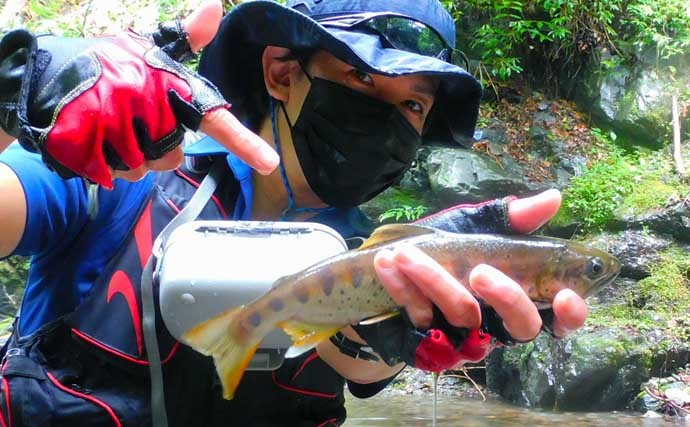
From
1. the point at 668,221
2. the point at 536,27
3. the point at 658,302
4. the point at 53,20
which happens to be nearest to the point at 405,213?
the point at 658,302

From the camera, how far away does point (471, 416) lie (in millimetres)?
6730

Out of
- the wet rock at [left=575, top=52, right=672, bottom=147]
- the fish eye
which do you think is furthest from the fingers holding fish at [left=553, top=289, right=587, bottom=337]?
the wet rock at [left=575, top=52, right=672, bottom=147]

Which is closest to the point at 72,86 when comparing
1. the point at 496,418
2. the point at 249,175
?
the point at 249,175

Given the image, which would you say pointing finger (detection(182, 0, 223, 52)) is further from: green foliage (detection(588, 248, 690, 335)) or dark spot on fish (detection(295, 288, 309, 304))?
green foliage (detection(588, 248, 690, 335))

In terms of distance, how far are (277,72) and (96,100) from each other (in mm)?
1317

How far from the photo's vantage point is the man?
54.1 inches

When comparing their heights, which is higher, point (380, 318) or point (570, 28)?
point (380, 318)

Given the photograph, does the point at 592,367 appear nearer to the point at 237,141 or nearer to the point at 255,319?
the point at 255,319

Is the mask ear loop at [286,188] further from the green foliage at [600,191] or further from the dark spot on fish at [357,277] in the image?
the green foliage at [600,191]

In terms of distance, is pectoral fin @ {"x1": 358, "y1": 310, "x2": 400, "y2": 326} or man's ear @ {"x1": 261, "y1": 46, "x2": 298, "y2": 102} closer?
pectoral fin @ {"x1": 358, "y1": 310, "x2": 400, "y2": 326}

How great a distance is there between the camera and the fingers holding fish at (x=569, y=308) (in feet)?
5.61

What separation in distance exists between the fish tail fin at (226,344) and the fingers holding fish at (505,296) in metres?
0.58

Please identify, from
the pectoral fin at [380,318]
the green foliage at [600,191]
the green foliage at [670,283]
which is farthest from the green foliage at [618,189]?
the pectoral fin at [380,318]

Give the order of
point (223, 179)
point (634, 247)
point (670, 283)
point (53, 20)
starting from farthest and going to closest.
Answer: point (634, 247)
point (53, 20)
point (670, 283)
point (223, 179)
